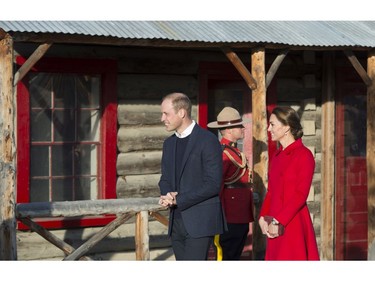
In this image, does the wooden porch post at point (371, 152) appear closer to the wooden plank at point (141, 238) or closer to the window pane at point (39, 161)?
the wooden plank at point (141, 238)

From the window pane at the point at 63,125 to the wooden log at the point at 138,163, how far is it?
705mm

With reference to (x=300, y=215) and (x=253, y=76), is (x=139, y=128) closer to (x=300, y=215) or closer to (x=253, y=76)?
(x=253, y=76)

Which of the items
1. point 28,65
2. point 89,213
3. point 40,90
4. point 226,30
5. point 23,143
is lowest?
point 89,213

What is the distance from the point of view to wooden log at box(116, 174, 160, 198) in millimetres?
12133

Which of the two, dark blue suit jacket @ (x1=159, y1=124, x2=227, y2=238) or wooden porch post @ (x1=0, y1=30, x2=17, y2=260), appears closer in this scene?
dark blue suit jacket @ (x1=159, y1=124, x2=227, y2=238)

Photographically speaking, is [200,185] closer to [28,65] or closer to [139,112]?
[28,65]

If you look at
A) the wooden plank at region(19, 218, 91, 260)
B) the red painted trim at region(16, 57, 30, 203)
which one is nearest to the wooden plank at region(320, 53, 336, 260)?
the red painted trim at region(16, 57, 30, 203)

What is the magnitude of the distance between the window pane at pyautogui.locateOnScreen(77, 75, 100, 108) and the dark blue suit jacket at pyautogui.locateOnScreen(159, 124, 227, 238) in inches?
158

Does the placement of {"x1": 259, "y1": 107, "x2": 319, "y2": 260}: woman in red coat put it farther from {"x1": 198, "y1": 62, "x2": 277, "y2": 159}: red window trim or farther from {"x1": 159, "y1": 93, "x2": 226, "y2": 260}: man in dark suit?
{"x1": 198, "y1": 62, "x2": 277, "y2": 159}: red window trim

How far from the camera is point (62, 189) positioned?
11.8m

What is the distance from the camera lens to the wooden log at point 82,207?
9.82 metres

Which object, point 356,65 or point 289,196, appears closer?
point 289,196

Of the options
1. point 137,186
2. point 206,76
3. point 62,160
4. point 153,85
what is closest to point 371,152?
point 206,76

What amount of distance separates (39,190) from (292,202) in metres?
4.76
